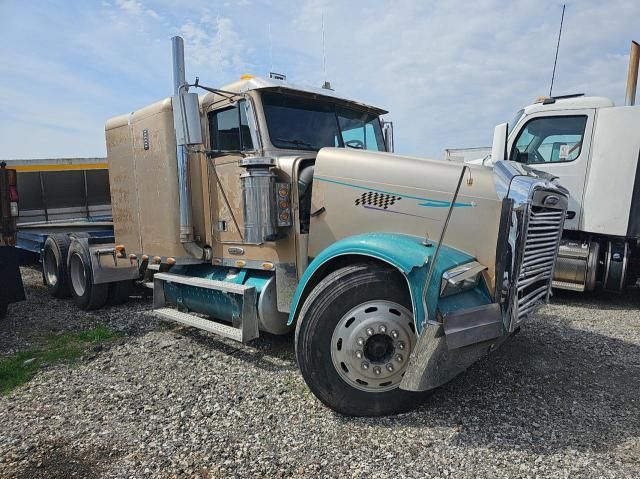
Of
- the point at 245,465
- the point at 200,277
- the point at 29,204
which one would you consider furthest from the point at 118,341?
the point at 29,204

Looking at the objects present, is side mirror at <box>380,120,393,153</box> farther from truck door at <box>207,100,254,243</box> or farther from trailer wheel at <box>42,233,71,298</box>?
Answer: trailer wheel at <box>42,233,71,298</box>

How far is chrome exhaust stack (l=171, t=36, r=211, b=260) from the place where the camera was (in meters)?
4.12

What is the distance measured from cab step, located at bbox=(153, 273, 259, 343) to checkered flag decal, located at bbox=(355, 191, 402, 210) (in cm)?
140

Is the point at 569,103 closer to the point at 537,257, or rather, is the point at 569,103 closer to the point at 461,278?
the point at 537,257

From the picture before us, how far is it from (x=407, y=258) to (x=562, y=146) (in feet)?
17.3

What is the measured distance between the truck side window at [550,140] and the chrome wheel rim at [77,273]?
23.7 feet

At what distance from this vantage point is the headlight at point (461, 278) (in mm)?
2928

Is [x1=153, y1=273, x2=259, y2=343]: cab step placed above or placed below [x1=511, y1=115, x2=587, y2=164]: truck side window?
below

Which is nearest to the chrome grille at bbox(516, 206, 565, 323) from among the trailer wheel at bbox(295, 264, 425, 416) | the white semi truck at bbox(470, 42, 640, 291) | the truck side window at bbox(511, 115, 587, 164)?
the trailer wheel at bbox(295, 264, 425, 416)

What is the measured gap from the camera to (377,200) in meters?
3.56

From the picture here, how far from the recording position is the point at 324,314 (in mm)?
3230

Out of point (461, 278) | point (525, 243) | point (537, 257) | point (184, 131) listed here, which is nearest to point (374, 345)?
point (461, 278)

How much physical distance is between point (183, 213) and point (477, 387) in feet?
11.4

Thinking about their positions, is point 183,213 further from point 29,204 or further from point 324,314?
point 29,204
